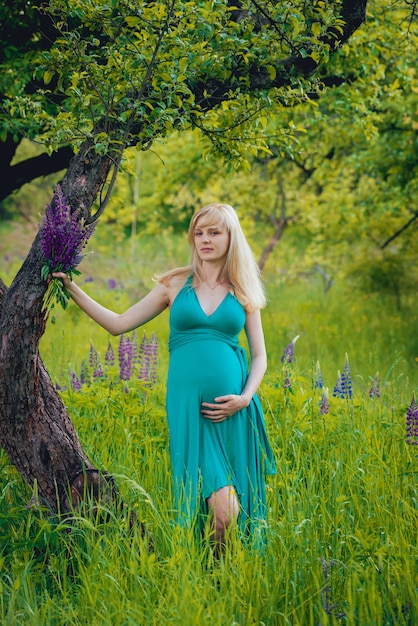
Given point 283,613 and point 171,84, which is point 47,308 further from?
point 283,613

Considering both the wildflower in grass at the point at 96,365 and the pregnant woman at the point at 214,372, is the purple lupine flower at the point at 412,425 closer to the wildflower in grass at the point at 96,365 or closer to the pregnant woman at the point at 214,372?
the pregnant woman at the point at 214,372

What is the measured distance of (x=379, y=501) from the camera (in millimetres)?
3703

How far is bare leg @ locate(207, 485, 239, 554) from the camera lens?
11.2 ft

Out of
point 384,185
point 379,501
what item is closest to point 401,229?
point 384,185

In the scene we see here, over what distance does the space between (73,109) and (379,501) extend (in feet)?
8.45

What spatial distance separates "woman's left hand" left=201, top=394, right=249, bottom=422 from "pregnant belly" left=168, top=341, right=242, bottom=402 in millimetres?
46

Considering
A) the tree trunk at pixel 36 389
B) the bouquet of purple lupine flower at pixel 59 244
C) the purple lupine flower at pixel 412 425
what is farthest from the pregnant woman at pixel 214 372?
the purple lupine flower at pixel 412 425

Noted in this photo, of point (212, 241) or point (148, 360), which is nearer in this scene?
point (212, 241)

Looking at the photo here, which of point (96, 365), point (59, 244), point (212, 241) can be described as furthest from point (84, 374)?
point (59, 244)

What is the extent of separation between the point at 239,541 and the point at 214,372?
0.83 metres

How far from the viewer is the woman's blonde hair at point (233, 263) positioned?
372 cm

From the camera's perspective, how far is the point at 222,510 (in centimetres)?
343

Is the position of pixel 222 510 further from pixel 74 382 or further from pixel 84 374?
pixel 84 374

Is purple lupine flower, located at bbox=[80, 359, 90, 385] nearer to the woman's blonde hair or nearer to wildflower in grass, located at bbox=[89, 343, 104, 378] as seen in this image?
wildflower in grass, located at bbox=[89, 343, 104, 378]
